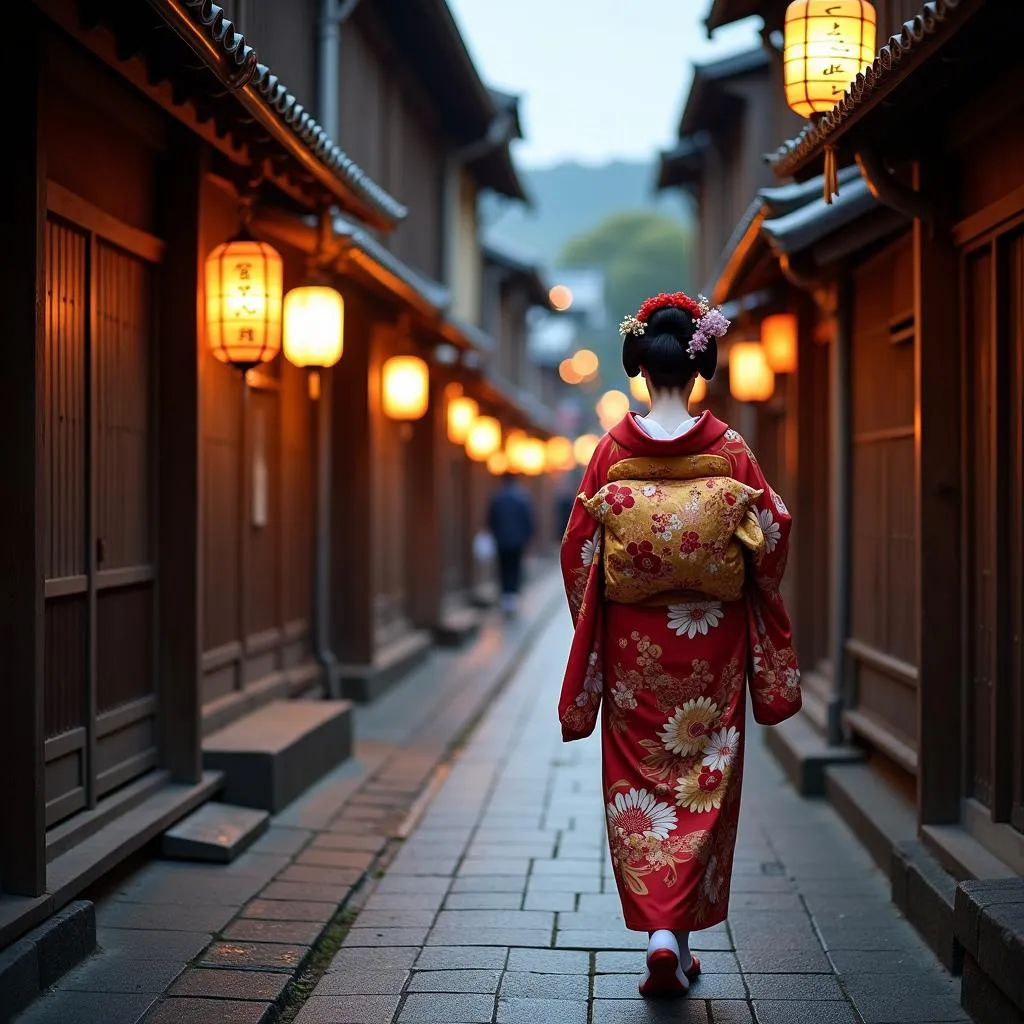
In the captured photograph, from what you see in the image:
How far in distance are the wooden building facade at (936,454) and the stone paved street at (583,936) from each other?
237 millimetres

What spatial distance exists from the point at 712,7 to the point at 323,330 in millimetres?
5131

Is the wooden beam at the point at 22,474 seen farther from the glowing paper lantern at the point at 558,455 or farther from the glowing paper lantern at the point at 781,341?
the glowing paper lantern at the point at 558,455

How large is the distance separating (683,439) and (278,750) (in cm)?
404

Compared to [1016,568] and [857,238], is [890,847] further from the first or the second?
[857,238]

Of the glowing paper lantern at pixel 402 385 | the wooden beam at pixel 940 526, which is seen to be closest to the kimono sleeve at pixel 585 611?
the wooden beam at pixel 940 526

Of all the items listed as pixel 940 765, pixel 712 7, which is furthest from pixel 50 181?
pixel 712 7

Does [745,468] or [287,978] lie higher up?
[745,468]

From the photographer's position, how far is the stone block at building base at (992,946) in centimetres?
469

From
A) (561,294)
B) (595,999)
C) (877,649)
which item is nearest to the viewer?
(595,999)

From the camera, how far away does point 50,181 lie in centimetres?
637

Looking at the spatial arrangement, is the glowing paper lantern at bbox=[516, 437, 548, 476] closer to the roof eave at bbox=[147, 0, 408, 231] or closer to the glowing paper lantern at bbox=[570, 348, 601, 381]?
the glowing paper lantern at bbox=[570, 348, 601, 381]

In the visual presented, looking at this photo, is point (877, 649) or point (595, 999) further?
point (877, 649)

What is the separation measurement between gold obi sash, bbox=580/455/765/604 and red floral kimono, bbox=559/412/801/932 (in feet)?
0.19

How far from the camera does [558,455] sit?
49.8 m
